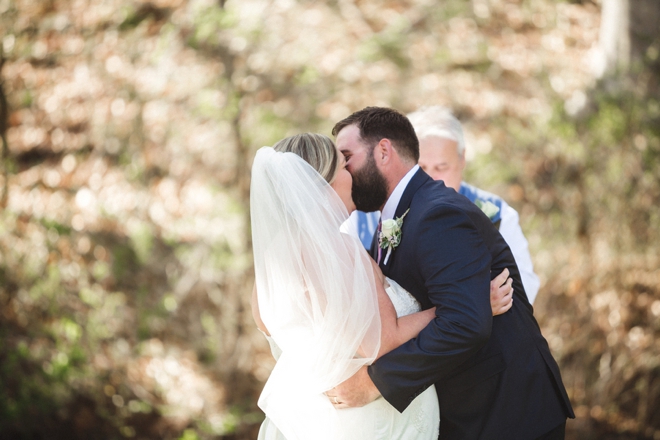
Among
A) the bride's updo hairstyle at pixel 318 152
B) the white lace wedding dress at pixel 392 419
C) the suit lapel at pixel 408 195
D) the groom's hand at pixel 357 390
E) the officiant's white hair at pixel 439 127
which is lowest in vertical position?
the white lace wedding dress at pixel 392 419

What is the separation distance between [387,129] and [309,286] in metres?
0.79

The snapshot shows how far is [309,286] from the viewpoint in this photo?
7.48 feet

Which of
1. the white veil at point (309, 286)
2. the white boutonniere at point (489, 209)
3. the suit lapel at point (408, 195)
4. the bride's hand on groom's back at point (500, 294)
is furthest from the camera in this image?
the white boutonniere at point (489, 209)

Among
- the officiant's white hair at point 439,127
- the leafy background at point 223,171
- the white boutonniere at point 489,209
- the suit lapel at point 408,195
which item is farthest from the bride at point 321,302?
the leafy background at point 223,171

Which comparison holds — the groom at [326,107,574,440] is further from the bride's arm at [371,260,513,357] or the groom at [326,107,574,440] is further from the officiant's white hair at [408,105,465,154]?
the officiant's white hair at [408,105,465,154]

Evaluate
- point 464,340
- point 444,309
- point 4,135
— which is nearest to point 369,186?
point 444,309

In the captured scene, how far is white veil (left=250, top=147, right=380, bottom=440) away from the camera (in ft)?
7.36

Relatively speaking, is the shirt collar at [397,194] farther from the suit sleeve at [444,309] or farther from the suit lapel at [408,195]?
the suit sleeve at [444,309]

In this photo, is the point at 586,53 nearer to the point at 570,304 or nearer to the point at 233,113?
the point at 570,304

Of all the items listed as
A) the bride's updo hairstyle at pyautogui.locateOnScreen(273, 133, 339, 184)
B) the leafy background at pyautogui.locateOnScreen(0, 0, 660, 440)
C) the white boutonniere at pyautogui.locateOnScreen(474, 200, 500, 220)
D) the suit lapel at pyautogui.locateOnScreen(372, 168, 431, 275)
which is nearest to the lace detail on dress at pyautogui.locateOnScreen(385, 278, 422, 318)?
the suit lapel at pyautogui.locateOnScreen(372, 168, 431, 275)

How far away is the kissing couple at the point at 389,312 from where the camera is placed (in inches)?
86.3

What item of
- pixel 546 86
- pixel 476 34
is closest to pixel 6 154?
pixel 476 34

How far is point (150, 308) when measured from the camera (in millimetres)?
5762

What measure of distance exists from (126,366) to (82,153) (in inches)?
87.1
